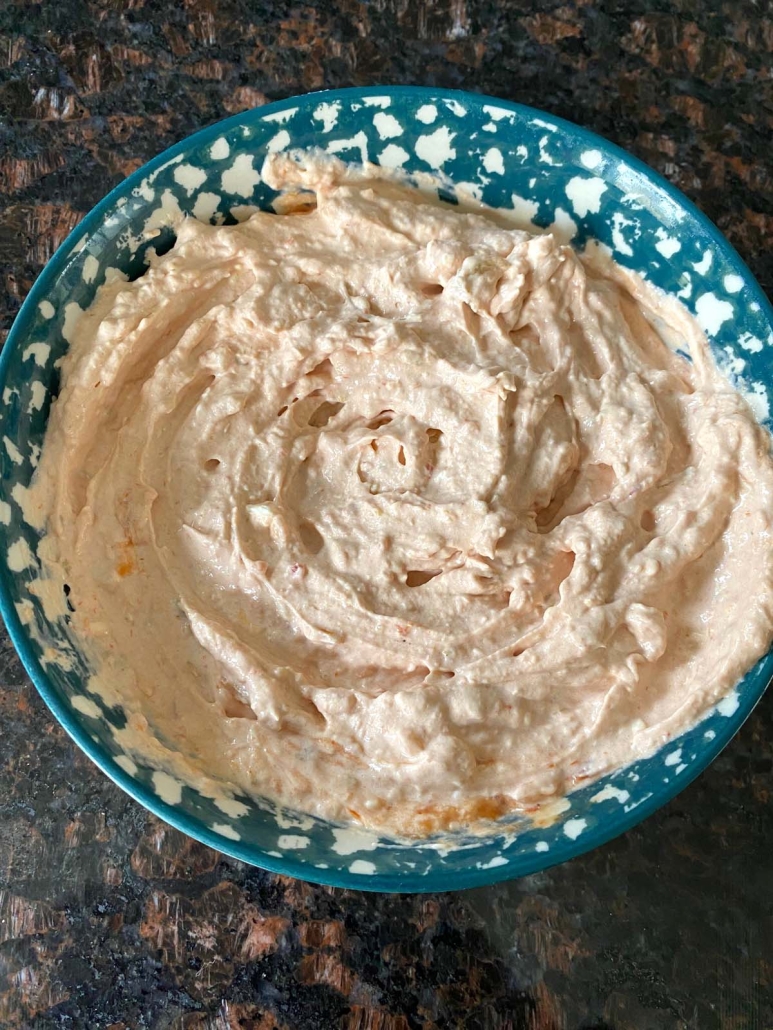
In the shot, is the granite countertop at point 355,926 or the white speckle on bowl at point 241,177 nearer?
the granite countertop at point 355,926

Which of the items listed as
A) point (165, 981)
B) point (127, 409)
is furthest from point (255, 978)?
point (127, 409)

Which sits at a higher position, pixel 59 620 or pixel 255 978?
pixel 59 620

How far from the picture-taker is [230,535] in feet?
6.00

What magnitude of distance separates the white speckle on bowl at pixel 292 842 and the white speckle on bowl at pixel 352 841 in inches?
2.2

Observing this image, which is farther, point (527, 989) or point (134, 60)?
point (134, 60)

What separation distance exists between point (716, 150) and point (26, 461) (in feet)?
5.94

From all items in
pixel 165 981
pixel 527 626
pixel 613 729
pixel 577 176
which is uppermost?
pixel 577 176

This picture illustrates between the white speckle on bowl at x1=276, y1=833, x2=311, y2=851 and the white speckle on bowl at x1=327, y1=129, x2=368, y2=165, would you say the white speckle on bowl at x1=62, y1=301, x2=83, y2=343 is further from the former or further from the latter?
the white speckle on bowl at x1=276, y1=833, x2=311, y2=851

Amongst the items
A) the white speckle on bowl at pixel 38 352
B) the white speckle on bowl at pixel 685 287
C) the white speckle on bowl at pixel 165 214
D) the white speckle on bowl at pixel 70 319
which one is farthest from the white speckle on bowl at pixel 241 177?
the white speckle on bowl at pixel 685 287

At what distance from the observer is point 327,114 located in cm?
192

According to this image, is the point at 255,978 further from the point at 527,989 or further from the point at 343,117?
the point at 343,117

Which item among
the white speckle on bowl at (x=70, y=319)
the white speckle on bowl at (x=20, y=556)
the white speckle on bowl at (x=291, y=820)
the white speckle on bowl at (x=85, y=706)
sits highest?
the white speckle on bowl at (x=70, y=319)

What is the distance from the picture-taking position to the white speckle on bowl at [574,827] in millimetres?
1553

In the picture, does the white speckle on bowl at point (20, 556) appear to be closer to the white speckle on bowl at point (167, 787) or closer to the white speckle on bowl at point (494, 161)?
the white speckle on bowl at point (167, 787)
